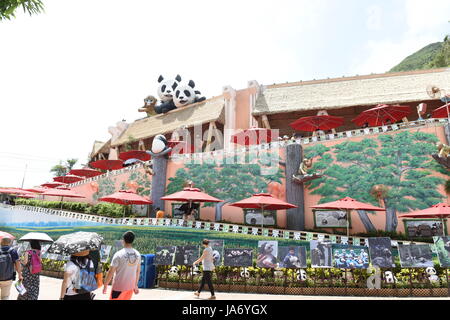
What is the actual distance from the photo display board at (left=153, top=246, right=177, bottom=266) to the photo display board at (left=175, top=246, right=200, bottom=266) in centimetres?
19

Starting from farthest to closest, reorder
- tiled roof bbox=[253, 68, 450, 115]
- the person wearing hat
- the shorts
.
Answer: tiled roof bbox=[253, 68, 450, 115] → the shorts → the person wearing hat

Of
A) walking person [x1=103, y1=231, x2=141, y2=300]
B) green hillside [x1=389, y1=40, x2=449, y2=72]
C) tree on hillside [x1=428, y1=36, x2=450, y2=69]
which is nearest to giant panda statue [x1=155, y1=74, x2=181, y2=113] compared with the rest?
walking person [x1=103, y1=231, x2=141, y2=300]

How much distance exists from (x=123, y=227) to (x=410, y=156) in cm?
1076

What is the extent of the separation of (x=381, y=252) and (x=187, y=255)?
4834 millimetres

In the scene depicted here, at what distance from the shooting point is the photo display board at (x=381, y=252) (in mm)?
7441

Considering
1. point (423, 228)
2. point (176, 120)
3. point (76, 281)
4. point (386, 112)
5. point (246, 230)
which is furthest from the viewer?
point (176, 120)

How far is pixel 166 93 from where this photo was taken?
2645cm

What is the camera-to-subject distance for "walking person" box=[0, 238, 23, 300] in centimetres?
515

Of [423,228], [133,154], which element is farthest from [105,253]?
[133,154]

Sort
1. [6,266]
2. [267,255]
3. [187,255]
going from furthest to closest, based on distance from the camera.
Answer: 1. [187,255]
2. [267,255]
3. [6,266]

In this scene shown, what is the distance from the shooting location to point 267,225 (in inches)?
499

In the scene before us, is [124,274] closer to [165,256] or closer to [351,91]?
[165,256]

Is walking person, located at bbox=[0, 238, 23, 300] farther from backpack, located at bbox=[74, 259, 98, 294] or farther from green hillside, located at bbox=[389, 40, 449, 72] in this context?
green hillside, located at bbox=[389, 40, 449, 72]

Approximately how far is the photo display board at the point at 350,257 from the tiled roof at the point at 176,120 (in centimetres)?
1371
